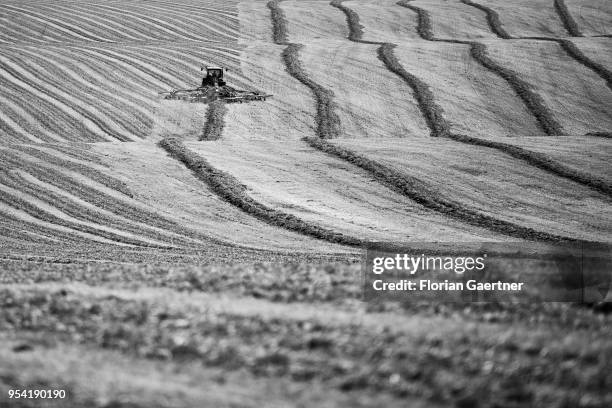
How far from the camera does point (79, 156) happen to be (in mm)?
41531

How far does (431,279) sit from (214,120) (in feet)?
114

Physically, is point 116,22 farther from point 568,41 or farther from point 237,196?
point 237,196

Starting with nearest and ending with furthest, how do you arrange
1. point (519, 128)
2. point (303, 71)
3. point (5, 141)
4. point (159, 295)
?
point (159, 295) → point (5, 141) → point (519, 128) → point (303, 71)

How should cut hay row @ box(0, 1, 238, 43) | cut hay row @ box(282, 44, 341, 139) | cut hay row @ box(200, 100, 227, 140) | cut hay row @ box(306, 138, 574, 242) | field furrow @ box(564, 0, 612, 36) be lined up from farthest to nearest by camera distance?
1. field furrow @ box(564, 0, 612, 36)
2. cut hay row @ box(0, 1, 238, 43)
3. cut hay row @ box(282, 44, 341, 139)
4. cut hay row @ box(200, 100, 227, 140)
5. cut hay row @ box(306, 138, 574, 242)

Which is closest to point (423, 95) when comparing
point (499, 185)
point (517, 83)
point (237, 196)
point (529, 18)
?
point (517, 83)

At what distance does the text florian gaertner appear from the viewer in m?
15.4

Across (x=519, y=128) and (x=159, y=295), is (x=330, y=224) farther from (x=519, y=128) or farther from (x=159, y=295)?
(x=519, y=128)

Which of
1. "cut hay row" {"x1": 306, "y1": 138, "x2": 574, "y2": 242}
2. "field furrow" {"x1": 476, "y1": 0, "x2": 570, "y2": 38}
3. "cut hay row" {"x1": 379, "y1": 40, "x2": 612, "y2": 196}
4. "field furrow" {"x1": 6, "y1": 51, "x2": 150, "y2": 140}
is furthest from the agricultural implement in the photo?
"field furrow" {"x1": 476, "y1": 0, "x2": 570, "y2": 38}

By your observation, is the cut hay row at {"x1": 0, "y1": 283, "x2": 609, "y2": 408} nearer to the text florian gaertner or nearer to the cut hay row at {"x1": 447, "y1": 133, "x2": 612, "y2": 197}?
the text florian gaertner

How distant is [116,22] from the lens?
76.8m

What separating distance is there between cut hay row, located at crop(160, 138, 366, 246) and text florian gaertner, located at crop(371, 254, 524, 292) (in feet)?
38.1

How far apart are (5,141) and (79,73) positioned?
14.9m

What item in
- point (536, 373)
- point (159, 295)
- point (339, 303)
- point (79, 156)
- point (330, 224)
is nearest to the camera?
point (536, 373)

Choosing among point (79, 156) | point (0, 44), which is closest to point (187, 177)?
point (79, 156)
